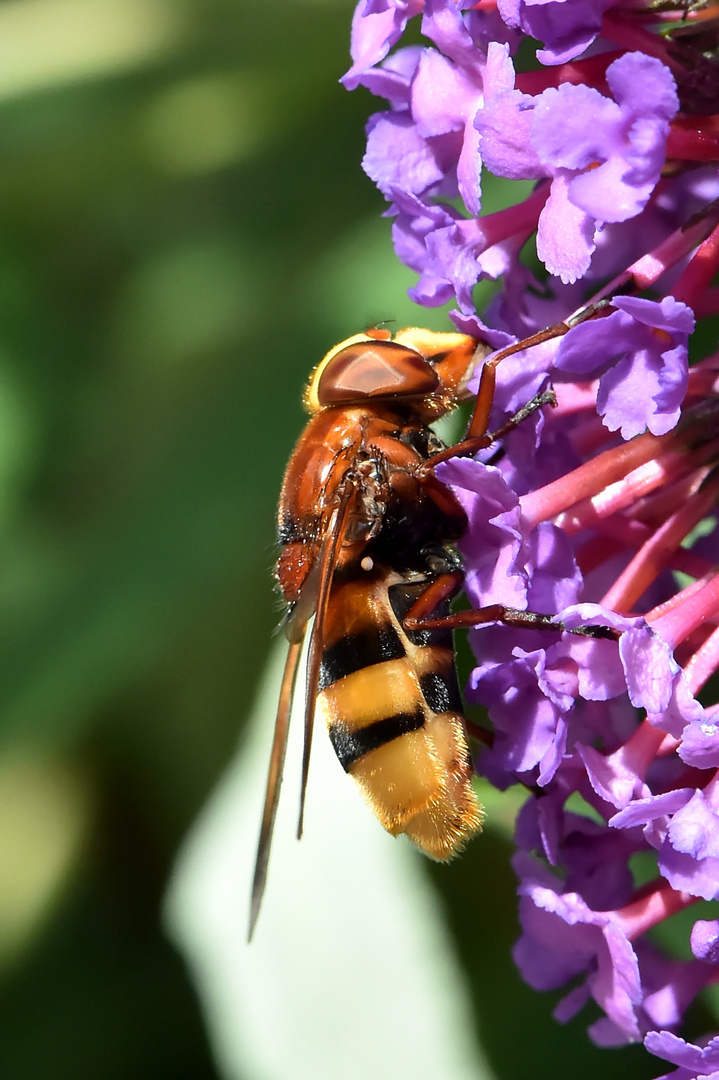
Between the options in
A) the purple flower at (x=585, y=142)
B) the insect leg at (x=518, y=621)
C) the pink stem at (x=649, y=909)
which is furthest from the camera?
the pink stem at (x=649, y=909)

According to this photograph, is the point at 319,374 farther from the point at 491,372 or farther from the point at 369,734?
the point at 369,734

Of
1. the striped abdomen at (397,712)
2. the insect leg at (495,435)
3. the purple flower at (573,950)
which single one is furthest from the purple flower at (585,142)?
A: the purple flower at (573,950)

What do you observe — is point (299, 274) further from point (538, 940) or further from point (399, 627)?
point (538, 940)

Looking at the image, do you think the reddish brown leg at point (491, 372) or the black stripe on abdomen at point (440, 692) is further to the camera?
the black stripe on abdomen at point (440, 692)

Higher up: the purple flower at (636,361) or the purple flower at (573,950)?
the purple flower at (636,361)

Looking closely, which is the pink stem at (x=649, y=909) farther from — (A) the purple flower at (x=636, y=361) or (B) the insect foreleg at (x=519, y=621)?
(A) the purple flower at (x=636, y=361)

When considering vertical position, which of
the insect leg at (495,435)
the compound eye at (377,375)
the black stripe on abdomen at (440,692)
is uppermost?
the compound eye at (377,375)

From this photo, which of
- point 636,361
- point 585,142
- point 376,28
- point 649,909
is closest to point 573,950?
point 649,909

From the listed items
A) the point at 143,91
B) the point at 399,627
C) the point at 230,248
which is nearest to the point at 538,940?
the point at 399,627

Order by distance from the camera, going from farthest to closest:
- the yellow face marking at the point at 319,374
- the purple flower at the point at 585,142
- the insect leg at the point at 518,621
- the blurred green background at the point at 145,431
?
the blurred green background at the point at 145,431
the yellow face marking at the point at 319,374
the insect leg at the point at 518,621
the purple flower at the point at 585,142
